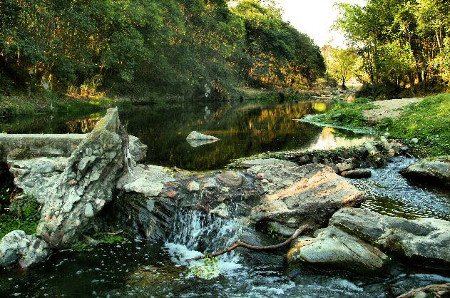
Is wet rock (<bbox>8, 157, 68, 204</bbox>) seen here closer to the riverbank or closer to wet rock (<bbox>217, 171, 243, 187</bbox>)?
wet rock (<bbox>217, 171, 243, 187</bbox>)

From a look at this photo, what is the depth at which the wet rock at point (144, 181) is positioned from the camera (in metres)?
9.27

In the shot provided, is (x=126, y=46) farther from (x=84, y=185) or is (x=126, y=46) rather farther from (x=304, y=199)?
(x=304, y=199)

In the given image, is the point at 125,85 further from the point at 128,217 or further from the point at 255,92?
the point at 128,217

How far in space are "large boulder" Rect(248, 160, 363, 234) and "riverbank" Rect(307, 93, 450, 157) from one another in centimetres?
1053

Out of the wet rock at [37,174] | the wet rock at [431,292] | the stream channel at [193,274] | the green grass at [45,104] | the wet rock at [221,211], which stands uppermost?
the green grass at [45,104]

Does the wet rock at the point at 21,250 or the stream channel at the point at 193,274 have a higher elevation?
the wet rock at the point at 21,250

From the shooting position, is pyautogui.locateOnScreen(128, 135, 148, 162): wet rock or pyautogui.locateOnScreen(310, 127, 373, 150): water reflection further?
pyautogui.locateOnScreen(310, 127, 373, 150): water reflection

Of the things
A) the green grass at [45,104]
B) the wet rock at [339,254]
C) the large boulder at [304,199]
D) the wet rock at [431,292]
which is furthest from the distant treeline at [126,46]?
the wet rock at [431,292]

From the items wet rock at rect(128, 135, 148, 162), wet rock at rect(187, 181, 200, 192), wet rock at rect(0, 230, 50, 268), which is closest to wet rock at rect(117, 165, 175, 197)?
wet rock at rect(187, 181, 200, 192)

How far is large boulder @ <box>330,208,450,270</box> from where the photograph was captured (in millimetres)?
7105

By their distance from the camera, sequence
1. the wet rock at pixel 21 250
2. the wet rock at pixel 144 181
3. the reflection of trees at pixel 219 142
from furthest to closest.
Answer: the reflection of trees at pixel 219 142 < the wet rock at pixel 144 181 < the wet rock at pixel 21 250

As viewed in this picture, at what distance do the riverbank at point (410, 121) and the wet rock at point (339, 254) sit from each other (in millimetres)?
12418

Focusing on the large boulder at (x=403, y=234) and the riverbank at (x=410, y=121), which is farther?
the riverbank at (x=410, y=121)

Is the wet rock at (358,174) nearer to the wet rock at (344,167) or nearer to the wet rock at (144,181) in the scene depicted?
the wet rock at (344,167)
